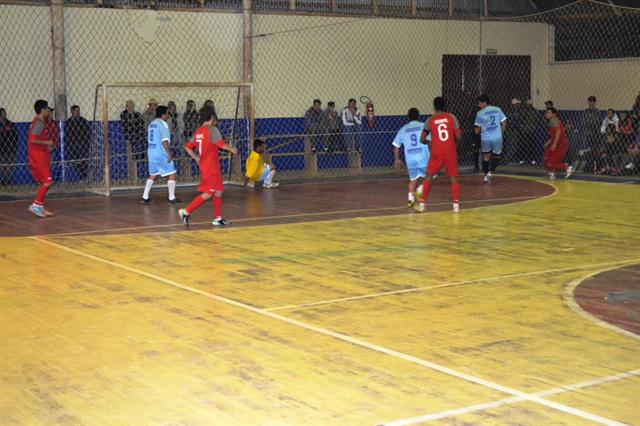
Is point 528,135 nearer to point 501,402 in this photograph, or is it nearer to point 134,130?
point 134,130

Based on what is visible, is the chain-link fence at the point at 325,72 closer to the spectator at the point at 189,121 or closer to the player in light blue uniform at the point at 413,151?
the spectator at the point at 189,121

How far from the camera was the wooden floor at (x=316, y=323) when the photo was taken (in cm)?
604

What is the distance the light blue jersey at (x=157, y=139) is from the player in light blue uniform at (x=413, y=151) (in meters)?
4.27

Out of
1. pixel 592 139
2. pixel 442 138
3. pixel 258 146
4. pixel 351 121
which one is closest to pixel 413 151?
pixel 442 138

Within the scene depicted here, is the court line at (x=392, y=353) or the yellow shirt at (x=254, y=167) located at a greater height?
the yellow shirt at (x=254, y=167)

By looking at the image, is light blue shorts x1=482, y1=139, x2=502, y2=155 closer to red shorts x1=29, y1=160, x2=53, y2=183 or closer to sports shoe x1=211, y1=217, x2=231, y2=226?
sports shoe x1=211, y1=217, x2=231, y2=226

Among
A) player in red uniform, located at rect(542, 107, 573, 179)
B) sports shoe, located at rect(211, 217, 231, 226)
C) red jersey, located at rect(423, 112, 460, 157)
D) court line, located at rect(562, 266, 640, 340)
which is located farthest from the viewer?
player in red uniform, located at rect(542, 107, 573, 179)

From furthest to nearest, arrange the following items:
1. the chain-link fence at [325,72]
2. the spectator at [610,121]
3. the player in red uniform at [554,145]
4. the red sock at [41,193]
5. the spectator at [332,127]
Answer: the spectator at [332,127]
the spectator at [610,121]
the chain-link fence at [325,72]
the player in red uniform at [554,145]
the red sock at [41,193]

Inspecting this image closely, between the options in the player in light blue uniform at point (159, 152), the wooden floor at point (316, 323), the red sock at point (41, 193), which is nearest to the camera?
the wooden floor at point (316, 323)

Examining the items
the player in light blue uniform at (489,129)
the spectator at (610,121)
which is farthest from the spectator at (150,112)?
the spectator at (610,121)

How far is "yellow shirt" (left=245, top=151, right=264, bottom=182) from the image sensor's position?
20.7 meters

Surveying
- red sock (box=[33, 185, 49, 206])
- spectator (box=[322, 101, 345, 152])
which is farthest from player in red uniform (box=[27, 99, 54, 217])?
spectator (box=[322, 101, 345, 152])

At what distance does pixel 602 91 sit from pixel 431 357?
22.9 m

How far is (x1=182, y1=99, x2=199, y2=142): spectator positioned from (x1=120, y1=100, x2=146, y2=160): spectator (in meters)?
1.09
